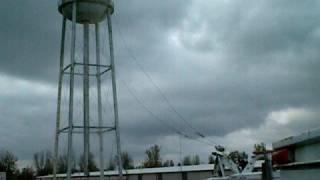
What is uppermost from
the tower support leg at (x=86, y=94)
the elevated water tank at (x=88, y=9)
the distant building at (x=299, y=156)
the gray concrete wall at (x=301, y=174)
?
the elevated water tank at (x=88, y=9)

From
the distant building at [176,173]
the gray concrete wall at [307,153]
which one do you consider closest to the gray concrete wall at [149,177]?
the distant building at [176,173]

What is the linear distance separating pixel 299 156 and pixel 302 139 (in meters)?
0.30

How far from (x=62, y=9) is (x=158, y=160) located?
6994 centimetres

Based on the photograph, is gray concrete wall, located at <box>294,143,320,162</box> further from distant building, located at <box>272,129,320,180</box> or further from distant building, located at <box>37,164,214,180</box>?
distant building, located at <box>37,164,214,180</box>

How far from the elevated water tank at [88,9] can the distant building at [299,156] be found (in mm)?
29298

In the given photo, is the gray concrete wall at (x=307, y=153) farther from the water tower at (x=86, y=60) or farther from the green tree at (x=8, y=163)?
the green tree at (x=8, y=163)

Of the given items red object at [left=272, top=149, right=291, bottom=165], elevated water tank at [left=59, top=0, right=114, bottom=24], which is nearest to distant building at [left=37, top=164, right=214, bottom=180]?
elevated water tank at [left=59, top=0, right=114, bottom=24]

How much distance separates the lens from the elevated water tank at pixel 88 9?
34.0m

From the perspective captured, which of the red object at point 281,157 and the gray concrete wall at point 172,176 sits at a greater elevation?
the red object at point 281,157

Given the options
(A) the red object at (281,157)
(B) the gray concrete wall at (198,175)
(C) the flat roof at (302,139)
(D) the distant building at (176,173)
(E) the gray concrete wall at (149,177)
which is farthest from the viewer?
(E) the gray concrete wall at (149,177)

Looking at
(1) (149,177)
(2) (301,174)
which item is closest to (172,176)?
(1) (149,177)

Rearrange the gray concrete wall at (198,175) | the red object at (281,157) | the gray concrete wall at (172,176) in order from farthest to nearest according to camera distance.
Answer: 1. the gray concrete wall at (172,176)
2. the gray concrete wall at (198,175)
3. the red object at (281,157)

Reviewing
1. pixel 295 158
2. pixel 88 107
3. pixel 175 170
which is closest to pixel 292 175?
pixel 295 158

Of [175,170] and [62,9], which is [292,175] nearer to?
[62,9]
